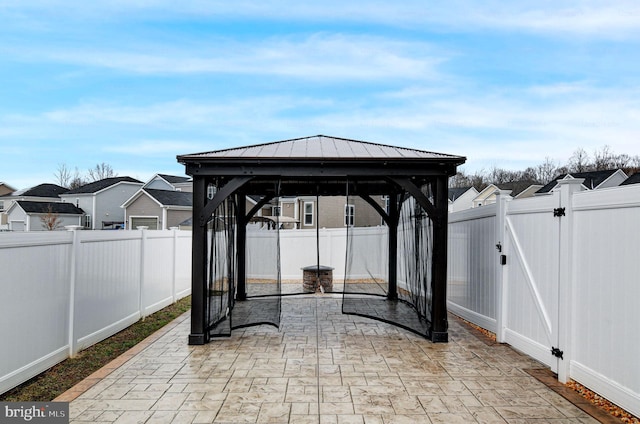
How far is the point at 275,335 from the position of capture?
630cm

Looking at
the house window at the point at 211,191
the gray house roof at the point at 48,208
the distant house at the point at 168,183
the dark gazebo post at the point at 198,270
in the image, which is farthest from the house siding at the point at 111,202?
the dark gazebo post at the point at 198,270

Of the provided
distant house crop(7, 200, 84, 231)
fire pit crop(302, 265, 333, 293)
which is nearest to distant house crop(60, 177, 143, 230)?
distant house crop(7, 200, 84, 231)

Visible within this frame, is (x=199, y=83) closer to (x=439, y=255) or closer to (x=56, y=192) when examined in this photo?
(x=439, y=255)

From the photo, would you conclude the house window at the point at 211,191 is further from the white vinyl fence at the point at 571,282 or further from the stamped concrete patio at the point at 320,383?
the white vinyl fence at the point at 571,282

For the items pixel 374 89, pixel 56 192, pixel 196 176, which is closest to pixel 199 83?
pixel 374 89

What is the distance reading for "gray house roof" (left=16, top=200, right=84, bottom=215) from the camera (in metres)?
30.9

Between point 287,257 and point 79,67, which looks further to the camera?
point 79,67

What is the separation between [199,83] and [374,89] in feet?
20.5

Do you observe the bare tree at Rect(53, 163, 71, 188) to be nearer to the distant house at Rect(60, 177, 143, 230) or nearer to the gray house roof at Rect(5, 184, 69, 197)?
the gray house roof at Rect(5, 184, 69, 197)

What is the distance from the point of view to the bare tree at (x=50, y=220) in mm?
29469

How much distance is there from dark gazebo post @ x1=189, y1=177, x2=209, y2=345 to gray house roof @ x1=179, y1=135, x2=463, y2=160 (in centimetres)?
51

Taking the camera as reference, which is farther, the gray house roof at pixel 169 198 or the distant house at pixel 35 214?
the distant house at pixel 35 214

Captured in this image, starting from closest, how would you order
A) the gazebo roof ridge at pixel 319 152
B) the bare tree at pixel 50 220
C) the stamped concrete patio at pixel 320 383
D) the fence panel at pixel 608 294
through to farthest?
the fence panel at pixel 608 294
the stamped concrete patio at pixel 320 383
the gazebo roof ridge at pixel 319 152
the bare tree at pixel 50 220

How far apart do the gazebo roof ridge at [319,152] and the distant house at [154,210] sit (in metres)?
20.7
